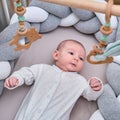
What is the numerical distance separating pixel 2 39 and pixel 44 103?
0.32 m

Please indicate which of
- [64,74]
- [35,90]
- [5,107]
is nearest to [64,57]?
[64,74]

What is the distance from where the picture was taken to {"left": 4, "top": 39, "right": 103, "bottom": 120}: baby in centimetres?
100

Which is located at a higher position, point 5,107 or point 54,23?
point 54,23

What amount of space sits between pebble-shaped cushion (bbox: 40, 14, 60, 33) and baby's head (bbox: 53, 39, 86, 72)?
146 mm

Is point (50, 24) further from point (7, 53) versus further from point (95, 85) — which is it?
point (95, 85)

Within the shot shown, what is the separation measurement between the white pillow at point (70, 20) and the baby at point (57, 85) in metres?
0.16

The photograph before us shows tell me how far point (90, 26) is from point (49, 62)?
0.24m

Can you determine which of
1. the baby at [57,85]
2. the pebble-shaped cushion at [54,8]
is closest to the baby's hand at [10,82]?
the baby at [57,85]

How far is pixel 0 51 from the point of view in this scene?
42.9 inches

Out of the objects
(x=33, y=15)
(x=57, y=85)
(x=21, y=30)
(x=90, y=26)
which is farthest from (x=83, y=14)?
(x=21, y=30)

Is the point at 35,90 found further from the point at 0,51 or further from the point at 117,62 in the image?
the point at 117,62

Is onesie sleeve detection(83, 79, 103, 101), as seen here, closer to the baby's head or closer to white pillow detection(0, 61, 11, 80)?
the baby's head

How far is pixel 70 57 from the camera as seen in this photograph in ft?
3.58

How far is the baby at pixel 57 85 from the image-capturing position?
39.3 inches
